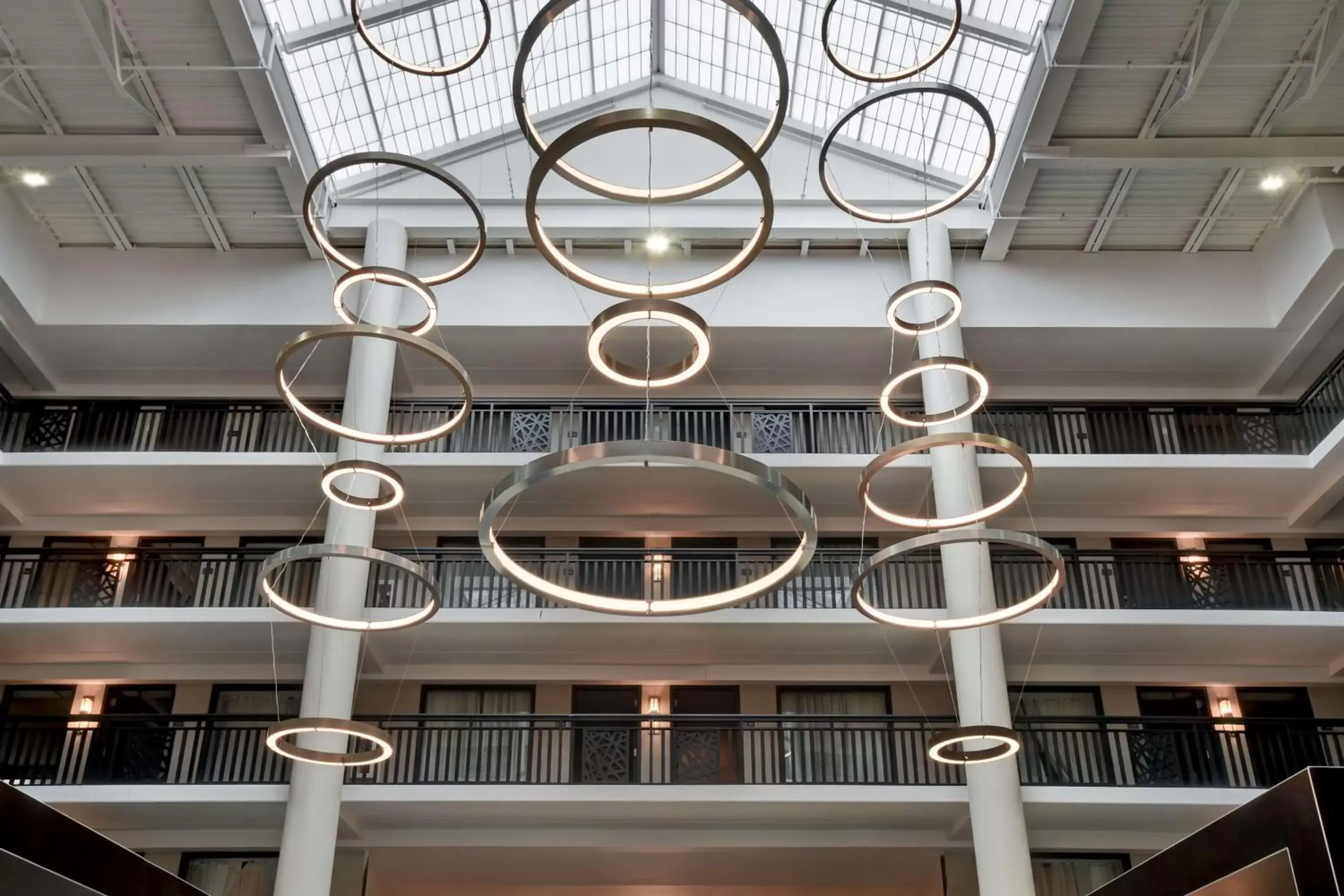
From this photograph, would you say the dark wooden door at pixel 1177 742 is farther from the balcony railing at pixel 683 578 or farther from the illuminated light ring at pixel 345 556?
the illuminated light ring at pixel 345 556

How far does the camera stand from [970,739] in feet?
45.1

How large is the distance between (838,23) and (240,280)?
37.5 feet

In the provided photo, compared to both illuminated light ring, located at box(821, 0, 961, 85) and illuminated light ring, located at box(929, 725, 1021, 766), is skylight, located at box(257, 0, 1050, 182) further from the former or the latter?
illuminated light ring, located at box(929, 725, 1021, 766)

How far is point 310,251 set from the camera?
20422mm

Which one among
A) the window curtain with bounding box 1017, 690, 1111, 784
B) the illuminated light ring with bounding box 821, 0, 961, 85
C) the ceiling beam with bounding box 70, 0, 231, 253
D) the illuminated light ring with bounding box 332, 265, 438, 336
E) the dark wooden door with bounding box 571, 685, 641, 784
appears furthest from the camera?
the window curtain with bounding box 1017, 690, 1111, 784

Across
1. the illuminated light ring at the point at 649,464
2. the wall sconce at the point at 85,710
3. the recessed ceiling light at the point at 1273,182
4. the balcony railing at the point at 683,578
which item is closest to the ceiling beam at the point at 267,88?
the balcony railing at the point at 683,578

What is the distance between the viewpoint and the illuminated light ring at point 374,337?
10.8 meters

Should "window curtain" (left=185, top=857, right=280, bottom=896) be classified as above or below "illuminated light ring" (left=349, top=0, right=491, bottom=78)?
below

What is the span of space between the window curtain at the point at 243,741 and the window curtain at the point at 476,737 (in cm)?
232

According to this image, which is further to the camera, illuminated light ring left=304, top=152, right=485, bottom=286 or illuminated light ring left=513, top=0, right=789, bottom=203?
illuminated light ring left=304, top=152, right=485, bottom=286

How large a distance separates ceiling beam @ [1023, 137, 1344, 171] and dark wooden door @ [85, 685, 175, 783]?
1631 centimetres

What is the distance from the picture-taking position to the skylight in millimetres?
18594

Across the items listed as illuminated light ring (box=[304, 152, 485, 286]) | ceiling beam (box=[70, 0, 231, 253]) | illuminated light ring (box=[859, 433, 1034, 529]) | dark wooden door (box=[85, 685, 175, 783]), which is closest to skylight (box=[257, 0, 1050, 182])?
ceiling beam (box=[70, 0, 231, 253])

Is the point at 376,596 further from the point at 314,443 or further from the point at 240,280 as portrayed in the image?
the point at 240,280
